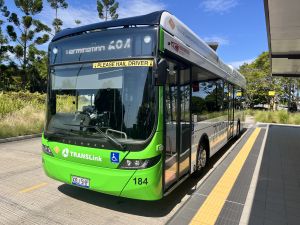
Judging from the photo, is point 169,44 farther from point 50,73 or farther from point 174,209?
point 174,209

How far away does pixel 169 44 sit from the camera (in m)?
4.66

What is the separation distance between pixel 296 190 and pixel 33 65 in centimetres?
3512

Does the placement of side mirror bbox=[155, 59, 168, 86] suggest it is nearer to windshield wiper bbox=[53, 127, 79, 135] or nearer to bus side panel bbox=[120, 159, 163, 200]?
bus side panel bbox=[120, 159, 163, 200]

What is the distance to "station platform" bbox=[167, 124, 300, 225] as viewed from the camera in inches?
181

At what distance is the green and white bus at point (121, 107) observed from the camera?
427cm

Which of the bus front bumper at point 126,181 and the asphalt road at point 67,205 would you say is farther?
the asphalt road at point 67,205

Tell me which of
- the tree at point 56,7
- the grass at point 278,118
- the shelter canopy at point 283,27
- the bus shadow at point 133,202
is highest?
the tree at point 56,7

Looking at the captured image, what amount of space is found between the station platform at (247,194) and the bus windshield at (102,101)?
165 cm

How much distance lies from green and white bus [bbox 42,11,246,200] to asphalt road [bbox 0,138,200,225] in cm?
45

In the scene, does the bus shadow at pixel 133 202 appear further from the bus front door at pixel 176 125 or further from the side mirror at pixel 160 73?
the side mirror at pixel 160 73

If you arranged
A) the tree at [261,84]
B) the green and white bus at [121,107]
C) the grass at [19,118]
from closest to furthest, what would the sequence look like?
the green and white bus at [121,107]
the grass at [19,118]
the tree at [261,84]

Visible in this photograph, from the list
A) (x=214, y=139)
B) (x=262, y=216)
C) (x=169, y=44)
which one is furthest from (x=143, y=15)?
(x=214, y=139)

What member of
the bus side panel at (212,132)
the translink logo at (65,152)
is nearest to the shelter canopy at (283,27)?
the bus side panel at (212,132)

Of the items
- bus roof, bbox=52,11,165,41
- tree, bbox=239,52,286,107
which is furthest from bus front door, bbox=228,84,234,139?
tree, bbox=239,52,286,107
